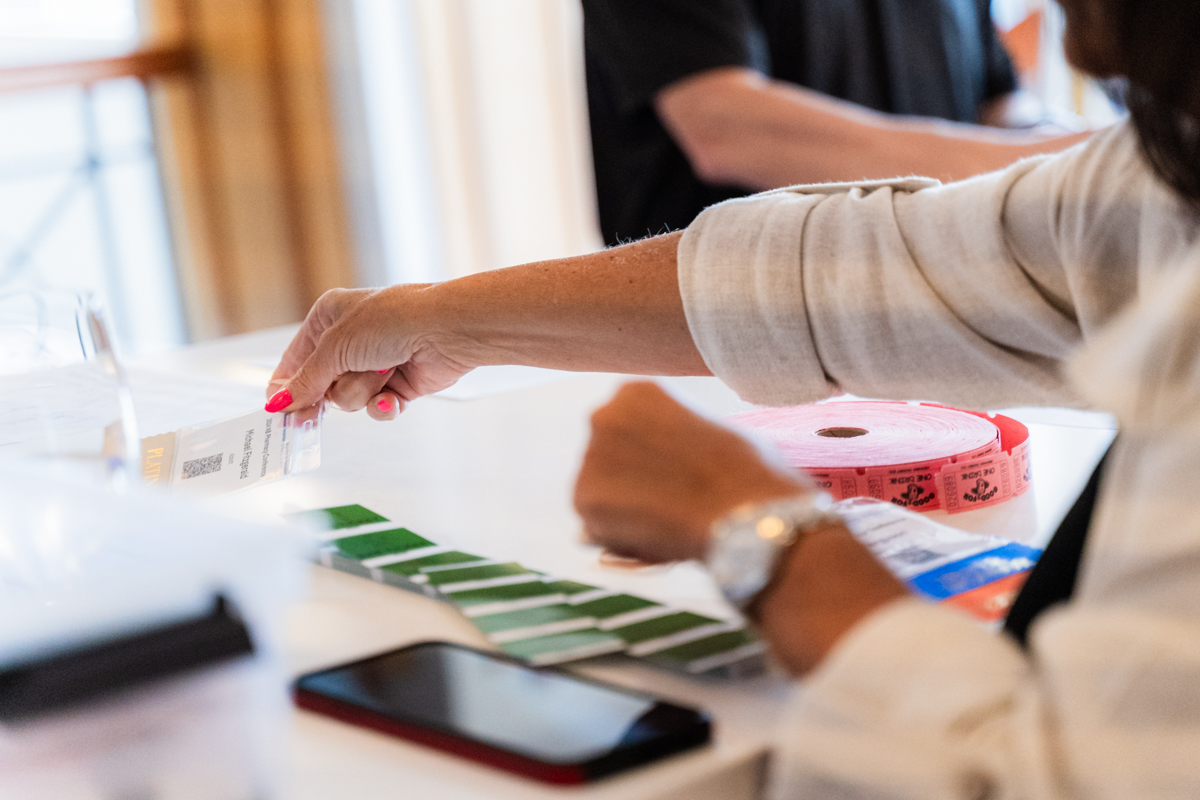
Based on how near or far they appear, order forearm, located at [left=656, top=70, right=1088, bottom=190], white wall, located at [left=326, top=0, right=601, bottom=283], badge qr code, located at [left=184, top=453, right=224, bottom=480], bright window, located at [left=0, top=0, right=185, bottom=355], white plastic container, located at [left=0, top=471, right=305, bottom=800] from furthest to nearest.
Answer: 1. bright window, located at [left=0, top=0, right=185, bottom=355]
2. white wall, located at [left=326, top=0, right=601, bottom=283]
3. forearm, located at [left=656, top=70, right=1088, bottom=190]
4. badge qr code, located at [left=184, top=453, right=224, bottom=480]
5. white plastic container, located at [left=0, top=471, right=305, bottom=800]

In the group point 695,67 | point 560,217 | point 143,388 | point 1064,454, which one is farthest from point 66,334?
point 560,217

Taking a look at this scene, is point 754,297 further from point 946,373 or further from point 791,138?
point 791,138

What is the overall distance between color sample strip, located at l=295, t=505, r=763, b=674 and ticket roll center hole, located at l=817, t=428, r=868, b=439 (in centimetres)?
27

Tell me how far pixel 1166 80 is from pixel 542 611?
1.16 ft

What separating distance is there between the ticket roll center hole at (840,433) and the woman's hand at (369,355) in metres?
0.28

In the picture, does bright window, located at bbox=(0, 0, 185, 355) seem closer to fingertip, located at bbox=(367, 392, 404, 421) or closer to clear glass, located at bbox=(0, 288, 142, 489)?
fingertip, located at bbox=(367, 392, 404, 421)

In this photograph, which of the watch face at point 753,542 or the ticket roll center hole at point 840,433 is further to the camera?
the ticket roll center hole at point 840,433

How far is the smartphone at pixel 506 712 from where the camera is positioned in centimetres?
44

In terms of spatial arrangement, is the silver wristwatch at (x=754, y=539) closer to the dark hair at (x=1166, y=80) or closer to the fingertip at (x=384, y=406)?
the dark hair at (x=1166, y=80)

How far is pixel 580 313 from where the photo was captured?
0.83 m

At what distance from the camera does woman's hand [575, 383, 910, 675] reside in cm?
46

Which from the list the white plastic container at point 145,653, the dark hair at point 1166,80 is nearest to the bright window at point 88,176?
the white plastic container at point 145,653

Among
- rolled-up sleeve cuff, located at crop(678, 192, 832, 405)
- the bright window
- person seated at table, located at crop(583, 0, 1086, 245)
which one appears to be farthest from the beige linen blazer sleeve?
the bright window

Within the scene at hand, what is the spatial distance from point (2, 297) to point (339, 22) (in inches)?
91.1
